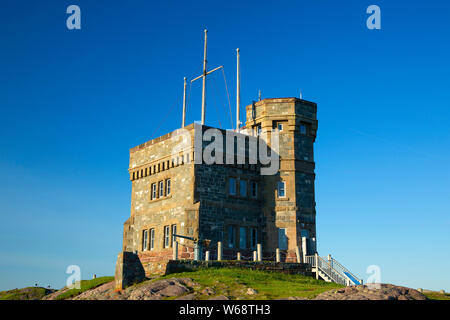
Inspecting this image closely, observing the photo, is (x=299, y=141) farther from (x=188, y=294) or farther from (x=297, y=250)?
(x=188, y=294)

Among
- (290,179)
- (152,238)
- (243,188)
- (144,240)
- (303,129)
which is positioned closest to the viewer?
(243,188)

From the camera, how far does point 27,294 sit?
3425 centimetres

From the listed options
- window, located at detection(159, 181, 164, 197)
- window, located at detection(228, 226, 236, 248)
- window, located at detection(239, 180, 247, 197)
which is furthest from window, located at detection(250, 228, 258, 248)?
window, located at detection(159, 181, 164, 197)

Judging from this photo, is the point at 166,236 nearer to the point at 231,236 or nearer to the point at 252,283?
the point at 231,236

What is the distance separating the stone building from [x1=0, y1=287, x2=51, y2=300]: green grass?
249 inches

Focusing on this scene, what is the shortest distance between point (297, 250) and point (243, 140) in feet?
27.6

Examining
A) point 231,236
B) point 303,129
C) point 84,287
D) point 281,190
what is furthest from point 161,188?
point 303,129

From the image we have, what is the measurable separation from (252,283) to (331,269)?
8.91 metres

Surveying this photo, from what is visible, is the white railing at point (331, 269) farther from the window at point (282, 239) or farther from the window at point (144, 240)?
the window at point (144, 240)

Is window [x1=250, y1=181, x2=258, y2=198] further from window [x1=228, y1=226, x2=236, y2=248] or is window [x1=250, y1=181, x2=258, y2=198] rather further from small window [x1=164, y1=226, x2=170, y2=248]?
small window [x1=164, y1=226, x2=170, y2=248]

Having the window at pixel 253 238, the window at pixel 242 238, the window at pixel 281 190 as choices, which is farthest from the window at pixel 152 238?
the window at pixel 281 190

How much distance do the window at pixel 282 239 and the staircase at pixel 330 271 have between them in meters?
2.60

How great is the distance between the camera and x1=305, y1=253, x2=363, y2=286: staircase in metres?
30.5
